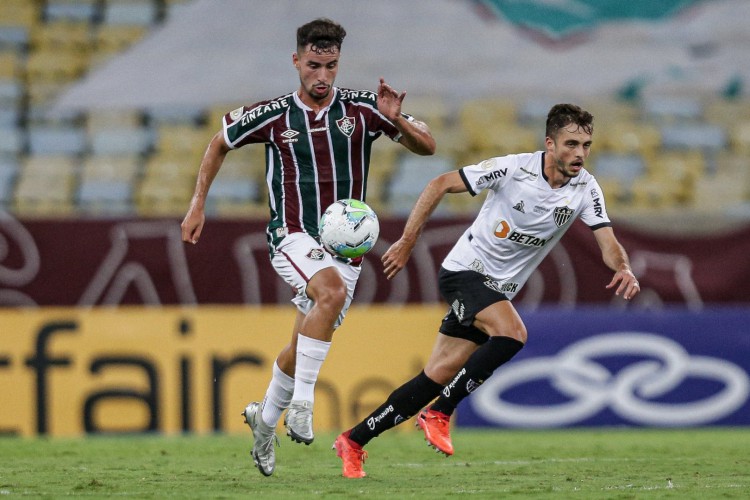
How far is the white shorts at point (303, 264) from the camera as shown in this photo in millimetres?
7148

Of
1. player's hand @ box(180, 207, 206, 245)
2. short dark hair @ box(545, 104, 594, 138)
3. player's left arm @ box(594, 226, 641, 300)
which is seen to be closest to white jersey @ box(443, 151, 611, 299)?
player's left arm @ box(594, 226, 641, 300)

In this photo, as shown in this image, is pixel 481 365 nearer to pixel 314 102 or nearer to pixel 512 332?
pixel 512 332

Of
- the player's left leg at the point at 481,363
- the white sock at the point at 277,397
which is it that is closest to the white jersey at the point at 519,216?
the player's left leg at the point at 481,363

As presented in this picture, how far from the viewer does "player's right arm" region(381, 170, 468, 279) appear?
6.90m

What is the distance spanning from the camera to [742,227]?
12.4 meters

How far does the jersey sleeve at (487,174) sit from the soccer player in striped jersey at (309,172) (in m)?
0.28

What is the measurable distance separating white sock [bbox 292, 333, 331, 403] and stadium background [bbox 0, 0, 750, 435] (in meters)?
3.90

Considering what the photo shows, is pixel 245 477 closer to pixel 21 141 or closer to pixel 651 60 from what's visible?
pixel 21 141

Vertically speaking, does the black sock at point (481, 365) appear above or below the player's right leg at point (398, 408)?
above

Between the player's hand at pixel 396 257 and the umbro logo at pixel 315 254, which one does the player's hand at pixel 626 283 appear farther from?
the umbro logo at pixel 315 254

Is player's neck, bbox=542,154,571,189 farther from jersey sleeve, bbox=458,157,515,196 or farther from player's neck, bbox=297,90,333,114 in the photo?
player's neck, bbox=297,90,333,114

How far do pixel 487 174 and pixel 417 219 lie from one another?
1.87 ft

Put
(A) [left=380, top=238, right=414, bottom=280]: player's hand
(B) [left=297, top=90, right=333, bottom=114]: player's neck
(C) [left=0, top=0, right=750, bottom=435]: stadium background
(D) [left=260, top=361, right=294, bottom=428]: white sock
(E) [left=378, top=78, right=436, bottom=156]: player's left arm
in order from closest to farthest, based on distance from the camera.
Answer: (A) [left=380, top=238, right=414, bottom=280]: player's hand, (E) [left=378, top=78, right=436, bottom=156]: player's left arm, (B) [left=297, top=90, right=333, bottom=114]: player's neck, (D) [left=260, top=361, right=294, bottom=428]: white sock, (C) [left=0, top=0, right=750, bottom=435]: stadium background

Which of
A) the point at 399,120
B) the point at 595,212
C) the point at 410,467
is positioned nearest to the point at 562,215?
the point at 595,212
